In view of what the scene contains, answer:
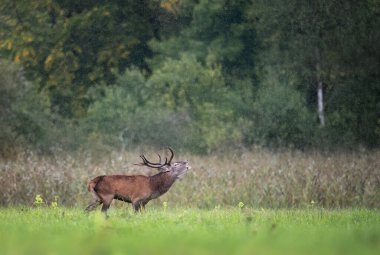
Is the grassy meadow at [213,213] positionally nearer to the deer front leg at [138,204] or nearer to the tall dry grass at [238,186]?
the tall dry grass at [238,186]

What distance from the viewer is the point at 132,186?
52.5ft

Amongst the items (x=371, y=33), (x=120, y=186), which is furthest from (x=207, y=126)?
(x=120, y=186)

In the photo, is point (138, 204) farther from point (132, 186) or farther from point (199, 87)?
point (199, 87)

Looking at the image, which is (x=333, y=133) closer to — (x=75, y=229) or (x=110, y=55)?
(x=110, y=55)

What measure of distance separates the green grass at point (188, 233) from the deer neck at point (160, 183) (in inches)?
70.9

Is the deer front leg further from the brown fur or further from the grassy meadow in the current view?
the grassy meadow

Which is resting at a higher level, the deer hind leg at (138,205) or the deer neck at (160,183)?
the deer neck at (160,183)

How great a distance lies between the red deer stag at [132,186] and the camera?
1550 cm

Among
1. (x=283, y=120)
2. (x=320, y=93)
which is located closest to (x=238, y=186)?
(x=283, y=120)

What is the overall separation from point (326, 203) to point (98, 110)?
2036 centimetres

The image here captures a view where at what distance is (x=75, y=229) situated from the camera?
1187cm


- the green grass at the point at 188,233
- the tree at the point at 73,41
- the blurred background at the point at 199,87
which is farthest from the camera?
the tree at the point at 73,41

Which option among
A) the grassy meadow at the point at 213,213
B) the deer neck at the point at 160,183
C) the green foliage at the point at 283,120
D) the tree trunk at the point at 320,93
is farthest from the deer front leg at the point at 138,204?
the tree trunk at the point at 320,93

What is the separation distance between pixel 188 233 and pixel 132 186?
4.93 metres
